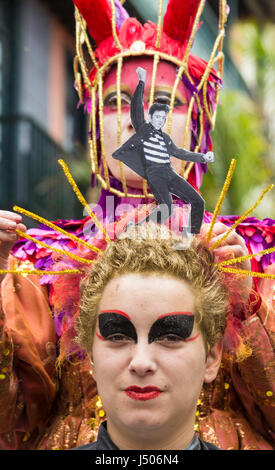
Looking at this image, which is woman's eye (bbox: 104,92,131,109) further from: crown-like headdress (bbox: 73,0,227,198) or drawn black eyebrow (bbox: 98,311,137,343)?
drawn black eyebrow (bbox: 98,311,137,343)

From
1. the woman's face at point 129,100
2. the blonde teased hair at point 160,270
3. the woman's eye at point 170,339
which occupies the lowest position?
the woman's eye at point 170,339

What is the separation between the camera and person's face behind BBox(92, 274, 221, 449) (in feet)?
5.07

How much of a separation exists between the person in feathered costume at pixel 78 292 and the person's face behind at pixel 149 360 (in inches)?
7.9

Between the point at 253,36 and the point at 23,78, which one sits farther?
the point at 253,36

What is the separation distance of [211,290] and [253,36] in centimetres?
842

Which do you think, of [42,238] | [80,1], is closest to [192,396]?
[42,238]

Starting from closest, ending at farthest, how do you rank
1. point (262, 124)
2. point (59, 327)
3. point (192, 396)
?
point (192, 396) → point (59, 327) → point (262, 124)

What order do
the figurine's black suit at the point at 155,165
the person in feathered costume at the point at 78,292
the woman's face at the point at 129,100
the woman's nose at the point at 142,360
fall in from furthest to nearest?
the woman's face at the point at 129,100, the person in feathered costume at the point at 78,292, the figurine's black suit at the point at 155,165, the woman's nose at the point at 142,360

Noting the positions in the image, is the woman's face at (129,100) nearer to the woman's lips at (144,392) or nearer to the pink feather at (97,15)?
the pink feather at (97,15)

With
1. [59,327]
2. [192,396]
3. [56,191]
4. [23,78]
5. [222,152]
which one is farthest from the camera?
[222,152]

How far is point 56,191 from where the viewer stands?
6.05m

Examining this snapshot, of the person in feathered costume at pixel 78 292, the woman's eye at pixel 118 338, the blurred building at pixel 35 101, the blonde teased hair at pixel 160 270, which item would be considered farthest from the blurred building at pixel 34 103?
the woman's eye at pixel 118 338

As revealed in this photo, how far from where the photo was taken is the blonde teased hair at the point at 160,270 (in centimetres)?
163

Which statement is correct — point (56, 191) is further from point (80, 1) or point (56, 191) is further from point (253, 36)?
point (253, 36)
